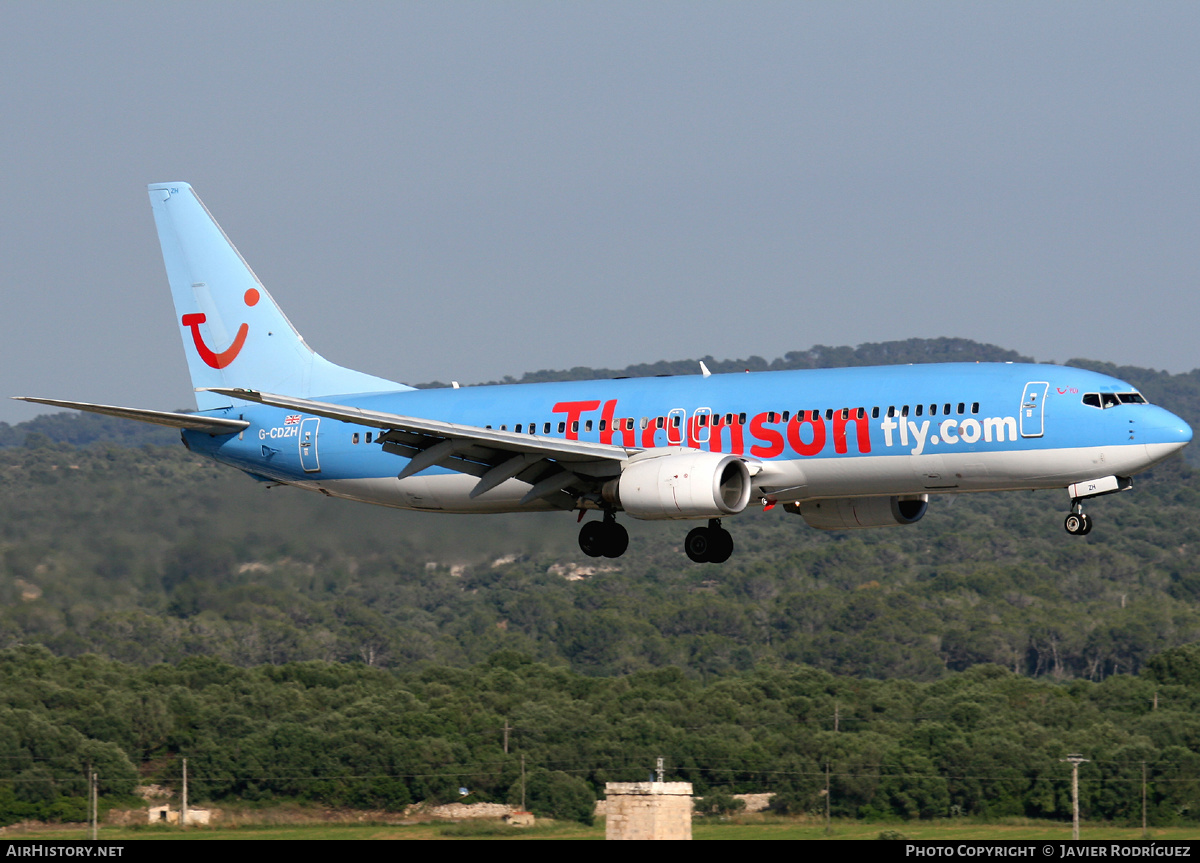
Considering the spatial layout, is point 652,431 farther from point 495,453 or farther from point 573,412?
point 495,453

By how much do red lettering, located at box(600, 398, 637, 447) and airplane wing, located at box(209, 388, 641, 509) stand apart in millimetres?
375

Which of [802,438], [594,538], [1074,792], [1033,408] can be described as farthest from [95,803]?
[1033,408]

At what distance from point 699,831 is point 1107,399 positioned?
75735mm

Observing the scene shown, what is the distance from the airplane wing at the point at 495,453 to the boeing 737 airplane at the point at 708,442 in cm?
6

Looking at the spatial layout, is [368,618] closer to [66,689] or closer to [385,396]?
[66,689]

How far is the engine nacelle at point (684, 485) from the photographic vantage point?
46.0 meters

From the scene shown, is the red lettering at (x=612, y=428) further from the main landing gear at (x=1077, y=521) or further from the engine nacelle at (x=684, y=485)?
the main landing gear at (x=1077, y=521)

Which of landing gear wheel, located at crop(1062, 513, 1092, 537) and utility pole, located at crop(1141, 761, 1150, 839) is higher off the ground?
landing gear wheel, located at crop(1062, 513, 1092, 537)

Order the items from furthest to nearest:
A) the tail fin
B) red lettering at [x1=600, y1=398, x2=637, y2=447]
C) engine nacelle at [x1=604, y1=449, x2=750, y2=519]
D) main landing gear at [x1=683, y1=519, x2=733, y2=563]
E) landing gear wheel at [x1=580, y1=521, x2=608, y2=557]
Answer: the tail fin < landing gear wheel at [x1=580, y1=521, x2=608, y2=557] < main landing gear at [x1=683, y1=519, x2=733, y2=563] < red lettering at [x1=600, y1=398, x2=637, y2=447] < engine nacelle at [x1=604, y1=449, x2=750, y2=519]

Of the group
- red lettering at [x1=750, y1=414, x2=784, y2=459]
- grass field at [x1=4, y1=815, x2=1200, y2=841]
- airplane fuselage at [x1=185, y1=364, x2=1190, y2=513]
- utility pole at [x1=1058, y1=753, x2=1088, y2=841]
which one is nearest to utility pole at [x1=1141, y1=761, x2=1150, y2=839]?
grass field at [x1=4, y1=815, x2=1200, y2=841]

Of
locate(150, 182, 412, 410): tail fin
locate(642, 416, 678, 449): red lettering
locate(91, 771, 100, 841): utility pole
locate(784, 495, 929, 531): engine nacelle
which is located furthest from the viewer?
locate(91, 771, 100, 841): utility pole

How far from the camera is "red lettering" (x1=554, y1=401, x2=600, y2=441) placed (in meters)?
50.7

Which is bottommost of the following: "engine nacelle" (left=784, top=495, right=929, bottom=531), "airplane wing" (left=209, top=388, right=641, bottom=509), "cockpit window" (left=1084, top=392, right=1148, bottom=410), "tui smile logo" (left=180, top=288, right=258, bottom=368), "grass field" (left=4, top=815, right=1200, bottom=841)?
"grass field" (left=4, top=815, right=1200, bottom=841)

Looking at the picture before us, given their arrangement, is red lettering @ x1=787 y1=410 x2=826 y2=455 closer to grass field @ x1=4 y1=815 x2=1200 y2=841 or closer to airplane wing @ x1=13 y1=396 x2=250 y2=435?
airplane wing @ x1=13 y1=396 x2=250 y2=435
